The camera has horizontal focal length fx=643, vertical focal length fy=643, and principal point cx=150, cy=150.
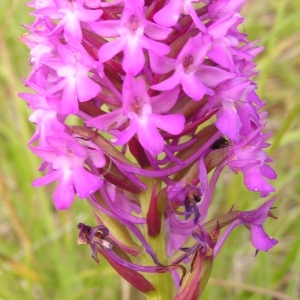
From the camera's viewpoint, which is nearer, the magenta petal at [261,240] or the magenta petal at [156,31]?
the magenta petal at [156,31]

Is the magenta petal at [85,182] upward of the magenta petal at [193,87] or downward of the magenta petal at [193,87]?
downward

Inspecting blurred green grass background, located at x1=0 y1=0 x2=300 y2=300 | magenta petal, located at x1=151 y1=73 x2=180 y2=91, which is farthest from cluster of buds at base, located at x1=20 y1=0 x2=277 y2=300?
blurred green grass background, located at x1=0 y1=0 x2=300 y2=300

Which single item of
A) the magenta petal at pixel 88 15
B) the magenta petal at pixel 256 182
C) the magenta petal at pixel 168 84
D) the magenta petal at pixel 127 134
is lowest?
the magenta petal at pixel 256 182

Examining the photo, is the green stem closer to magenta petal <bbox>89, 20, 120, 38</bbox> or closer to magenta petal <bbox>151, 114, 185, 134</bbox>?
magenta petal <bbox>151, 114, 185, 134</bbox>

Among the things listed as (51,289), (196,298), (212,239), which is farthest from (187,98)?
(51,289)

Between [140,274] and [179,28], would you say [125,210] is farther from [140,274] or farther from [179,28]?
[179,28]

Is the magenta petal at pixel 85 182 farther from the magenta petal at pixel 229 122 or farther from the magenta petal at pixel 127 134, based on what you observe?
the magenta petal at pixel 229 122

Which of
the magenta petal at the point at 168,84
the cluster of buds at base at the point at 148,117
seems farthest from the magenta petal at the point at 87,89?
the magenta petal at the point at 168,84
